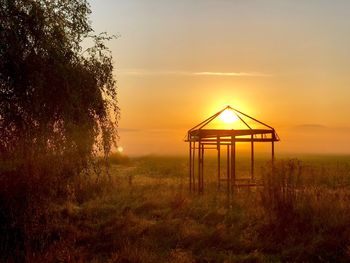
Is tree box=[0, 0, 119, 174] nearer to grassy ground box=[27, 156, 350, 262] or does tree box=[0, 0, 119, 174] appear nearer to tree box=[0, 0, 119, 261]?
tree box=[0, 0, 119, 261]

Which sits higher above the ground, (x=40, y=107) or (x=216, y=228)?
(x=40, y=107)

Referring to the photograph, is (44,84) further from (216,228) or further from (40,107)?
(216,228)

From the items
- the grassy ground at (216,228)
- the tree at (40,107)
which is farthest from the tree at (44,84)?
the grassy ground at (216,228)

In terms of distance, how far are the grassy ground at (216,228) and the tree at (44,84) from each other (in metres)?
2.25

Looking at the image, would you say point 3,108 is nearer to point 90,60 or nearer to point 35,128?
point 35,128

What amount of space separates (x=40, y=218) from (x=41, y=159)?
196 centimetres

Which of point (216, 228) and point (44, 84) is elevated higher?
point (44, 84)

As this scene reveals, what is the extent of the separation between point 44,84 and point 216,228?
5.36m

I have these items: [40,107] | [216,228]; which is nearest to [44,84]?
[40,107]

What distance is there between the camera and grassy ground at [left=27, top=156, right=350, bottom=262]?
10.6m

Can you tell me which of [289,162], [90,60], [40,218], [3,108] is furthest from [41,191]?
[289,162]

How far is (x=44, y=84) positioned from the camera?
37.5 ft

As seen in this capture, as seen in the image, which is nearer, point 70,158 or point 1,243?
point 1,243

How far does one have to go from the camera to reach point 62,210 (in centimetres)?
1529
